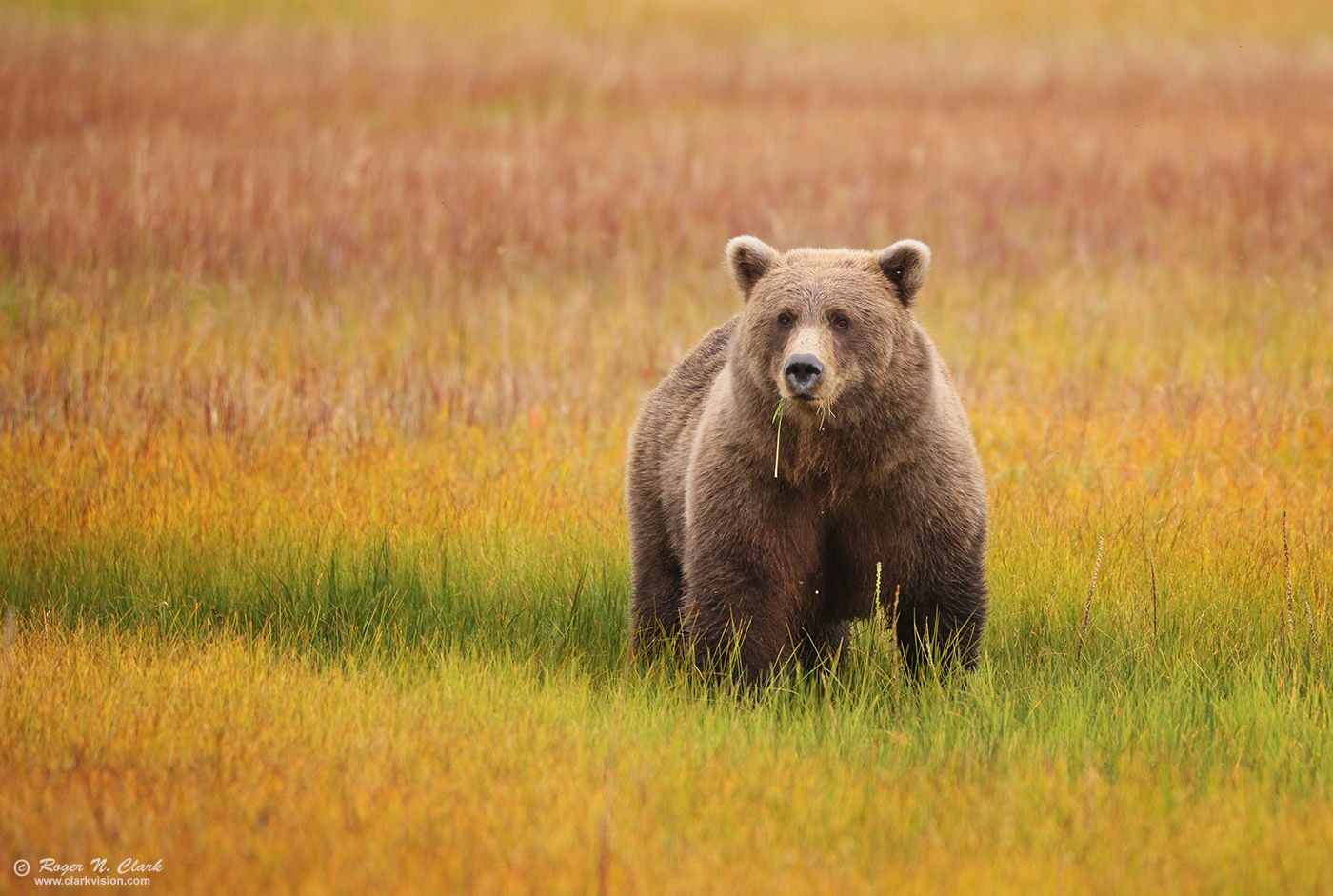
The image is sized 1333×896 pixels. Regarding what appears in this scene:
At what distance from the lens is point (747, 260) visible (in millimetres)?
4988

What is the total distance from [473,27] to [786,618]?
26731 mm

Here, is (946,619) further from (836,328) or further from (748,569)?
(836,328)

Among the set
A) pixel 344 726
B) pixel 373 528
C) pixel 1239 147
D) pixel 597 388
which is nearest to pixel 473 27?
pixel 1239 147

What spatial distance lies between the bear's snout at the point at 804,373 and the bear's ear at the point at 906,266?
2.53 feet

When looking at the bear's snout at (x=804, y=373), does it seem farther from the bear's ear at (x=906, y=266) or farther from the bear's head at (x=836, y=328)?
the bear's ear at (x=906, y=266)

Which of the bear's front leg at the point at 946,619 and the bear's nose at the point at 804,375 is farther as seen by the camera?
the bear's front leg at the point at 946,619

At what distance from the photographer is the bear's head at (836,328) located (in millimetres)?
4453

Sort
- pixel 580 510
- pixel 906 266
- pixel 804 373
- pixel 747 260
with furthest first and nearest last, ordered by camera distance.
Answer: pixel 580 510
pixel 747 260
pixel 906 266
pixel 804 373

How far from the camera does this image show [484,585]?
568 centimetres

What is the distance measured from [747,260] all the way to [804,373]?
0.94m

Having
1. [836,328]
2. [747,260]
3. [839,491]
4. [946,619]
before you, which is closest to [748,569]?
[839,491]

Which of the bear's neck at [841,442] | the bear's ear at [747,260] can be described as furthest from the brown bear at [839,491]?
the bear's ear at [747,260]

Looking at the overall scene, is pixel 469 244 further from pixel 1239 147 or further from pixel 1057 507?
pixel 1239 147

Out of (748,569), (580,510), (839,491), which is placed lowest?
(580,510)
